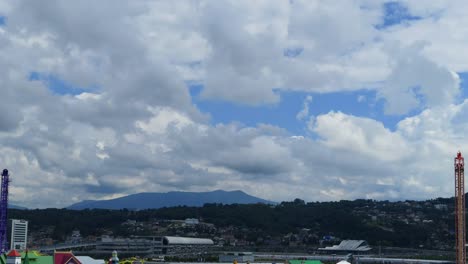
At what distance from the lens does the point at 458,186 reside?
149 meters

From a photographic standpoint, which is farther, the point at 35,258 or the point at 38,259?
the point at 38,259

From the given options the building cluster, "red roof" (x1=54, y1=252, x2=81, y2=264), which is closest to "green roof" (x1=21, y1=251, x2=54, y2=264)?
the building cluster

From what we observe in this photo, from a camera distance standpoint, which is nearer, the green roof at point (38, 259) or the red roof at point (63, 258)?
the green roof at point (38, 259)

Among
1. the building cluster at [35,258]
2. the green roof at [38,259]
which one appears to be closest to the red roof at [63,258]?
the building cluster at [35,258]

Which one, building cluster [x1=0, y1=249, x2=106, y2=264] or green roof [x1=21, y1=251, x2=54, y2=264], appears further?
green roof [x1=21, y1=251, x2=54, y2=264]

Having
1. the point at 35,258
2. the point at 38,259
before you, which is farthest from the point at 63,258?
the point at 35,258

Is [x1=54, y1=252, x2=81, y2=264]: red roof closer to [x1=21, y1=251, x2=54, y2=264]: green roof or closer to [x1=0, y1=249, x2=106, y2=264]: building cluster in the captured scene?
[x1=0, y1=249, x2=106, y2=264]: building cluster

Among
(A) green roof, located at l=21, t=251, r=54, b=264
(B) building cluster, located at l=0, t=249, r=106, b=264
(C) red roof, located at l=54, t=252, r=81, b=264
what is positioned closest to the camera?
(B) building cluster, located at l=0, t=249, r=106, b=264

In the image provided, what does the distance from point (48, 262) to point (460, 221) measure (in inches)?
3228

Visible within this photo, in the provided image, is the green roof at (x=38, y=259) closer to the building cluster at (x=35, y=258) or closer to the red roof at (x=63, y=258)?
the building cluster at (x=35, y=258)

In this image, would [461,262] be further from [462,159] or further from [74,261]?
[74,261]

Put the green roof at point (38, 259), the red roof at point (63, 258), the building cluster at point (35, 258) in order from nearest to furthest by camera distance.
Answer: the building cluster at point (35, 258) → the green roof at point (38, 259) → the red roof at point (63, 258)

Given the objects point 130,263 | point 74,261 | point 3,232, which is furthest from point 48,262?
point 3,232

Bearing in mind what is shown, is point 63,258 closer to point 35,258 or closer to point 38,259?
point 38,259
